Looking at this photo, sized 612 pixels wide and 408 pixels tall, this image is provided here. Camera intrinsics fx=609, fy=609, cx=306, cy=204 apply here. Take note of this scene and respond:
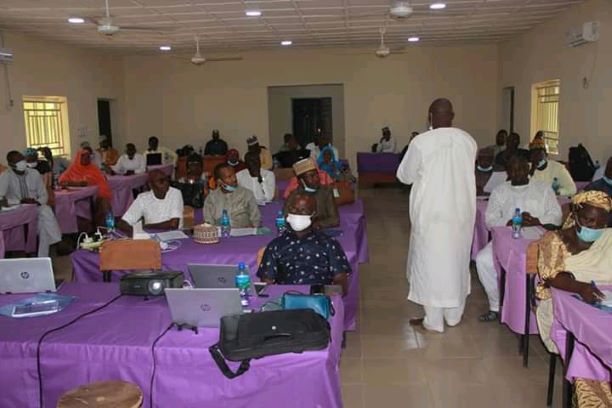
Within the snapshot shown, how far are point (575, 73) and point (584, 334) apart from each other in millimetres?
7164

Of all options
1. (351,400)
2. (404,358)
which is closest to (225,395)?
(351,400)

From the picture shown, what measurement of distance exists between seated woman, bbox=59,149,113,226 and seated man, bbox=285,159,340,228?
164 inches

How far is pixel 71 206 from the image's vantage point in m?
7.73

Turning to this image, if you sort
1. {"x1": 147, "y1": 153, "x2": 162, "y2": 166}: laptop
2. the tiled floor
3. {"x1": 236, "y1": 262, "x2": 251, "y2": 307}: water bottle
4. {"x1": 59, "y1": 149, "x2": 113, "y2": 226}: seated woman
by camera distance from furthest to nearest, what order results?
{"x1": 147, "y1": 153, "x2": 162, "y2": 166}: laptop < {"x1": 59, "y1": 149, "x2": 113, "y2": 226}: seated woman < the tiled floor < {"x1": 236, "y1": 262, "x2": 251, "y2": 307}: water bottle

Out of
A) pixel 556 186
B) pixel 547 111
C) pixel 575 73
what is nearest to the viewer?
pixel 556 186

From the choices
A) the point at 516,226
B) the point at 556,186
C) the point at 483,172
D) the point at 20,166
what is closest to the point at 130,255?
the point at 516,226

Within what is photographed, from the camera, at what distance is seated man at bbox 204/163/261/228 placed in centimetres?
507

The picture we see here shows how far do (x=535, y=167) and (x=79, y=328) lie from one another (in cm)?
519

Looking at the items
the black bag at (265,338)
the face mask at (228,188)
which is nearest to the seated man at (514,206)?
the face mask at (228,188)

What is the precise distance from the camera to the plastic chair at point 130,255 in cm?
396

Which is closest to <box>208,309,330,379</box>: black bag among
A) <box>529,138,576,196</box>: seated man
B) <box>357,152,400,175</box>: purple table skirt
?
<box>529,138,576,196</box>: seated man

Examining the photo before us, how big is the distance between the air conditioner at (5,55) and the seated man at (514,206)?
797cm

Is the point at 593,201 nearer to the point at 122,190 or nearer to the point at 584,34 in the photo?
the point at 584,34

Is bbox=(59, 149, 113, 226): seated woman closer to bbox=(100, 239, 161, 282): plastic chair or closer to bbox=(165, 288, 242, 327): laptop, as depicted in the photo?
bbox=(100, 239, 161, 282): plastic chair
